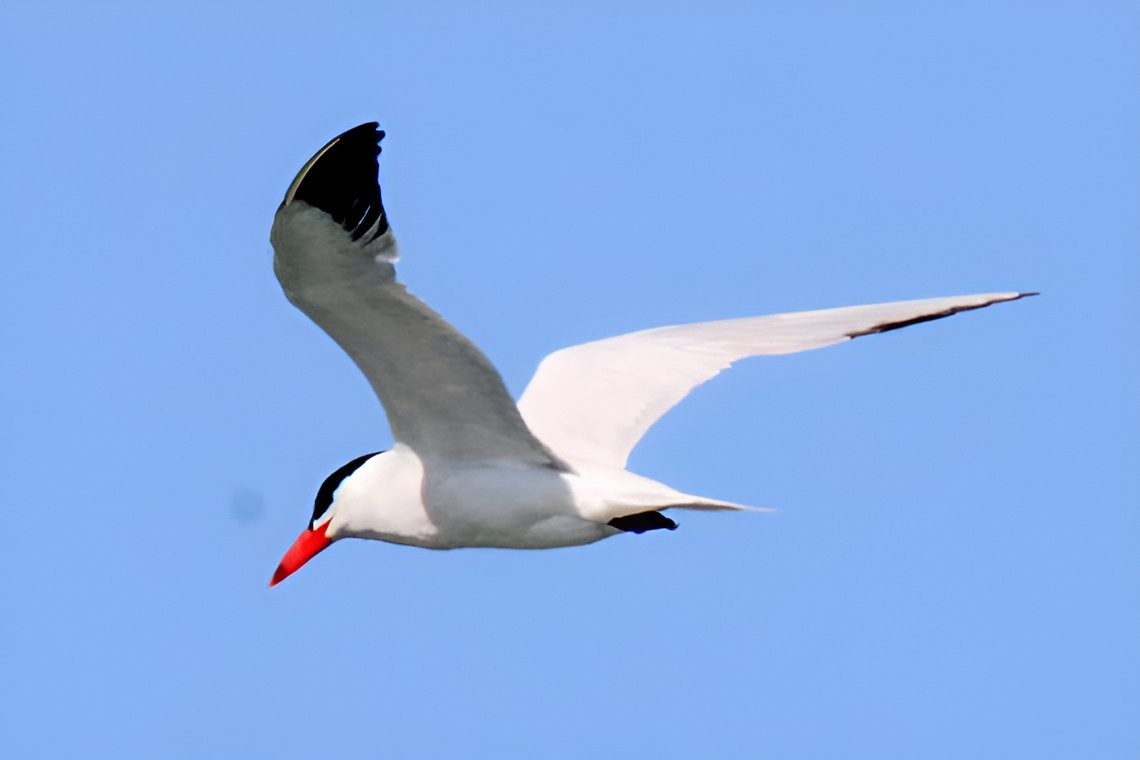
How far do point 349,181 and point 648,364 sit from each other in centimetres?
353

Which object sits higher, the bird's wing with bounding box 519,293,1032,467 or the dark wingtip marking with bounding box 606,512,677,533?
the bird's wing with bounding box 519,293,1032,467

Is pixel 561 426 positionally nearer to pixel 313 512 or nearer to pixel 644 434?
pixel 644 434

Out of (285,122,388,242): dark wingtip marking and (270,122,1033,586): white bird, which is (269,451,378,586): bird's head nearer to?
(270,122,1033,586): white bird

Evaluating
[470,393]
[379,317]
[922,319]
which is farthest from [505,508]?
[922,319]

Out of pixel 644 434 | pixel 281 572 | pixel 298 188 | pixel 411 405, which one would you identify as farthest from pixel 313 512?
pixel 298 188

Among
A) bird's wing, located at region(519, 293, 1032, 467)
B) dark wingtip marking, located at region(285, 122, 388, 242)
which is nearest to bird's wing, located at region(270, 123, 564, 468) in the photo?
dark wingtip marking, located at region(285, 122, 388, 242)

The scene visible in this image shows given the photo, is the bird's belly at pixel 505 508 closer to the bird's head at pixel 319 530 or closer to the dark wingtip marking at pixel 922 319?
the bird's head at pixel 319 530

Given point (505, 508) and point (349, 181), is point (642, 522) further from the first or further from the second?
point (349, 181)

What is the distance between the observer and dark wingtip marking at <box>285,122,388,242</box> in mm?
7789

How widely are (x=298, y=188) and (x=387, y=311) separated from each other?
2.61 feet

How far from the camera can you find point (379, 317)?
28.2 feet

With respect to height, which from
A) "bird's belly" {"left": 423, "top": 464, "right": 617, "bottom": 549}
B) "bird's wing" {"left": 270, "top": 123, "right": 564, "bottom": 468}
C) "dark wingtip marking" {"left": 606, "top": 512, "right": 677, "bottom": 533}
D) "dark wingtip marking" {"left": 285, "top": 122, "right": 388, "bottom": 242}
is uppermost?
"dark wingtip marking" {"left": 285, "top": 122, "right": 388, "bottom": 242}

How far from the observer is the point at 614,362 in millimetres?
11148

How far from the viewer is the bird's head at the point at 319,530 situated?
996 centimetres
